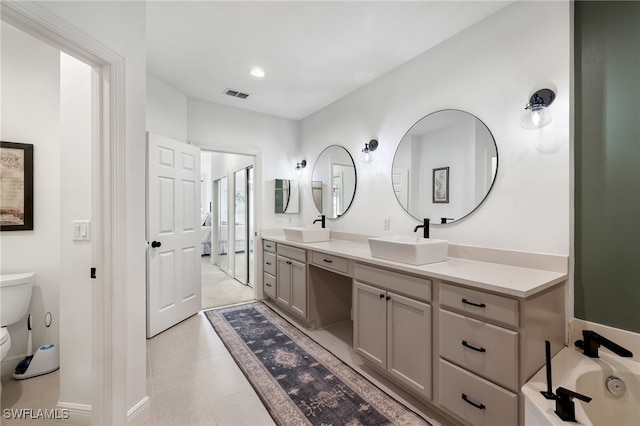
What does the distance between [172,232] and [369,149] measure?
7.47ft

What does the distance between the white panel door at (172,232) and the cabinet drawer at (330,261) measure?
1.53 meters

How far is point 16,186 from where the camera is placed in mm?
2088

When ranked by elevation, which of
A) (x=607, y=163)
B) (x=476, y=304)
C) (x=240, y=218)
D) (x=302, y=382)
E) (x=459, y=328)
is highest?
(x=607, y=163)

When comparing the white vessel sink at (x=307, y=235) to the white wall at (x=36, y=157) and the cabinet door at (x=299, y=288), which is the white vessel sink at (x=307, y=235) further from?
the white wall at (x=36, y=157)

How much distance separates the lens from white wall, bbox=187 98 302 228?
347cm

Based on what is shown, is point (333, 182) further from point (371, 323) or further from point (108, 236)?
point (108, 236)

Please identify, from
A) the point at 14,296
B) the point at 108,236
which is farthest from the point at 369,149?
the point at 14,296

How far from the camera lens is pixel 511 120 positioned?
1.82 meters

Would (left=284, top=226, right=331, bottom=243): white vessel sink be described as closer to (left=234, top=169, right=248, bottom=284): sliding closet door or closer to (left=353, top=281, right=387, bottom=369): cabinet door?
(left=353, top=281, right=387, bottom=369): cabinet door

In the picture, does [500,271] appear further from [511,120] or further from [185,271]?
[185,271]

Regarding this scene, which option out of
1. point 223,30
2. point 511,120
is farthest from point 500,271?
point 223,30

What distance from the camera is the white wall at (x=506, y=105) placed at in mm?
1606

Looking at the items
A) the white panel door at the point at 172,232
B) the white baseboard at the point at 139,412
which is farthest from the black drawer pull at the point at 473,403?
the white panel door at the point at 172,232

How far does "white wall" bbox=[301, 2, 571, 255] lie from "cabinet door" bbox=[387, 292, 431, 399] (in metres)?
0.74
